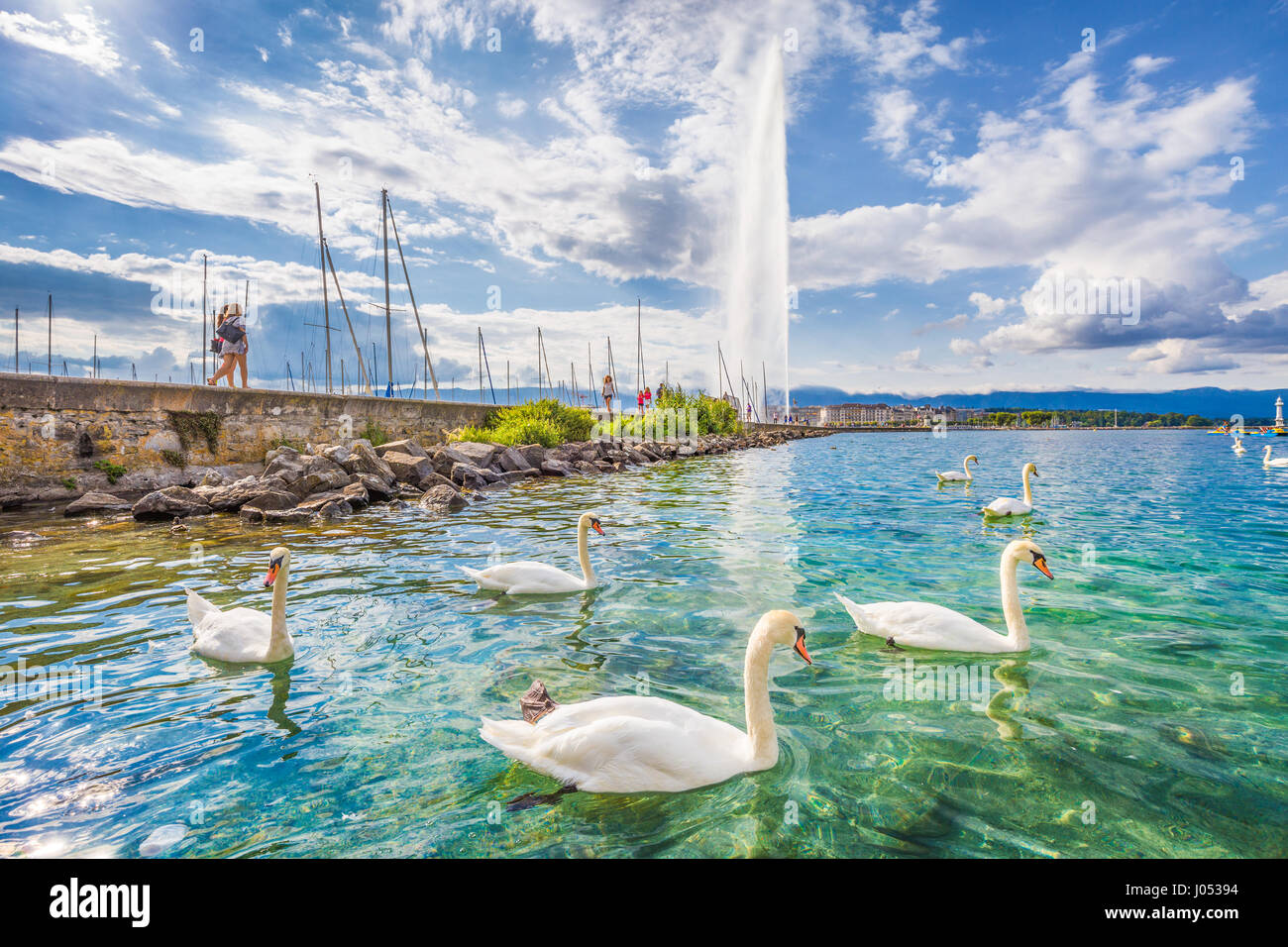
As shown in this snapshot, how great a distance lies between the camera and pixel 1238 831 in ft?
10.4

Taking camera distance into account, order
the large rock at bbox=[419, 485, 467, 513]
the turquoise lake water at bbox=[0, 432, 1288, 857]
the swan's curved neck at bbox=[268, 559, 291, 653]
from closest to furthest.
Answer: the turquoise lake water at bbox=[0, 432, 1288, 857]
the swan's curved neck at bbox=[268, 559, 291, 653]
the large rock at bbox=[419, 485, 467, 513]

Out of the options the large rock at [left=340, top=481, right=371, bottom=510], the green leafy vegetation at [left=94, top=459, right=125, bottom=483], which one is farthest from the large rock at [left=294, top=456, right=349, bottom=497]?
the green leafy vegetation at [left=94, top=459, right=125, bottom=483]

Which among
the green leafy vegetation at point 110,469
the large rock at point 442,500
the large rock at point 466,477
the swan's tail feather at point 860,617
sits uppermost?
the green leafy vegetation at point 110,469

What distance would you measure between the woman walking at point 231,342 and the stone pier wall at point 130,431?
3.70 ft

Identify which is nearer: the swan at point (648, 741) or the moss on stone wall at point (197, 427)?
the swan at point (648, 741)

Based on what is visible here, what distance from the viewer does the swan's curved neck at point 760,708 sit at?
3609 millimetres

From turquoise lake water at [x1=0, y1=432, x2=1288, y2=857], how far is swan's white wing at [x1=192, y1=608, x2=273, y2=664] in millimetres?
147

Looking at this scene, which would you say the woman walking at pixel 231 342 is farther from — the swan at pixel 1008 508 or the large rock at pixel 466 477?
the swan at pixel 1008 508

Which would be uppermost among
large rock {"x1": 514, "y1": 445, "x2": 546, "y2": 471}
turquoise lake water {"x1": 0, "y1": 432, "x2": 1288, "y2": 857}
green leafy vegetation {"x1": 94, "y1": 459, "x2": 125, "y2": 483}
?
large rock {"x1": 514, "y1": 445, "x2": 546, "y2": 471}

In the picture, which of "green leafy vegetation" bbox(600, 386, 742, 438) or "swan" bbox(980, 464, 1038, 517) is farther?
"green leafy vegetation" bbox(600, 386, 742, 438)

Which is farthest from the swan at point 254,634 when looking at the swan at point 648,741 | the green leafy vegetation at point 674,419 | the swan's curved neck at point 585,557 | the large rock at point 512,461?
the green leafy vegetation at point 674,419

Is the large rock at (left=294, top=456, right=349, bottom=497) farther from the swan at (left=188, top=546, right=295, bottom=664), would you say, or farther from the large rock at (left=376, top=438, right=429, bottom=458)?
the swan at (left=188, top=546, right=295, bottom=664)

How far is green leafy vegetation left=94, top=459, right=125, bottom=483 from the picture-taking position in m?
13.7
